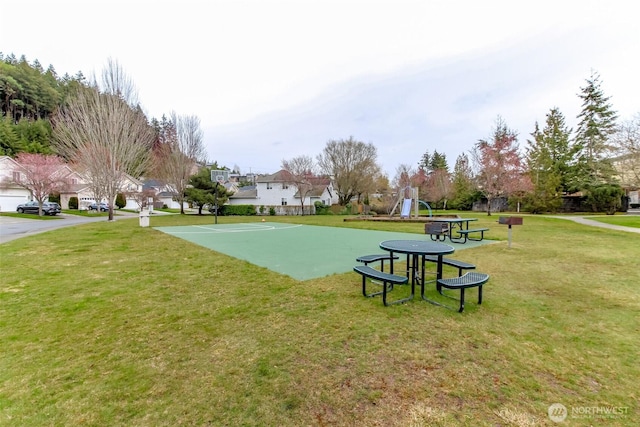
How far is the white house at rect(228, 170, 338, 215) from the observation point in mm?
37594

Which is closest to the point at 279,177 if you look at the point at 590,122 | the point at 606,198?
the point at 606,198

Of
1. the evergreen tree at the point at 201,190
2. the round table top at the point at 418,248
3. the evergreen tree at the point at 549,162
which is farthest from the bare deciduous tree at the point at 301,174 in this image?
the round table top at the point at 418,248

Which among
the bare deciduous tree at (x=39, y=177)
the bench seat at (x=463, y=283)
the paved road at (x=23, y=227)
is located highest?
the bare deciduous tree at (x=39, y=177)

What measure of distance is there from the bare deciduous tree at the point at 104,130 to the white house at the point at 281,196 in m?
17.4

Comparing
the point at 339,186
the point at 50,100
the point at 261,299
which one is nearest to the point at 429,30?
the point at 261,299

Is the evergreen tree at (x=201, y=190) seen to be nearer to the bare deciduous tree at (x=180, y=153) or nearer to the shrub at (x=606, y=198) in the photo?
the bare deciduous tree at (x=180, y=153)

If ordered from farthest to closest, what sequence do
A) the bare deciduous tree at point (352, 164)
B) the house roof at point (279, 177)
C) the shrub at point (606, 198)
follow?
the house roof at point (279, 177) < the bare deciduous tree at point (352, 164) < the shrub at point (606, 198)

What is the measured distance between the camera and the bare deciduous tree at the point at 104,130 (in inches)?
794

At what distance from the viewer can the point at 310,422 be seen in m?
1.92

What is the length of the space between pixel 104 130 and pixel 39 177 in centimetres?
1302

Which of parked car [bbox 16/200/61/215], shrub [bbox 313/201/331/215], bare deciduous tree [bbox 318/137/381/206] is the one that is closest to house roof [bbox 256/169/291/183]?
shrub [bbox 313/201/331/215]

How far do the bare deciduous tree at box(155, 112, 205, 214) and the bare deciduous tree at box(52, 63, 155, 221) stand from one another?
884cm

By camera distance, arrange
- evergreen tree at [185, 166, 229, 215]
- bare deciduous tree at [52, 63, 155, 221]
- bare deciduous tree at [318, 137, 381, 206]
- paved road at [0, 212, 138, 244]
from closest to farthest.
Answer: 1. paved road at [0, 212, 138, 244]
2. bare deciduous tree at [52, 63, 155, 221]
3. evergreen tree at [185, 166, 229, 215]
4. bare deciduous tree at [318, 137, 381, 206]

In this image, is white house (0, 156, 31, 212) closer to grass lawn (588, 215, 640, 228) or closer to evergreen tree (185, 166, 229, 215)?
evergreen tree (185, 166, 229, 215)
